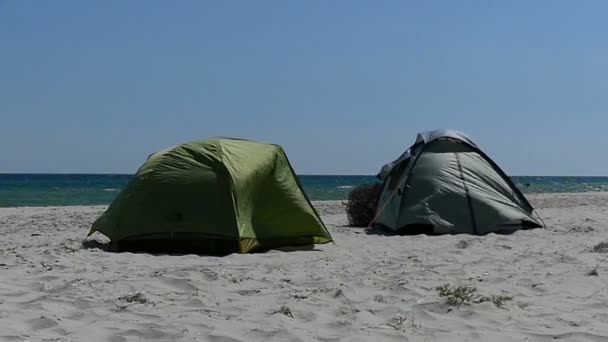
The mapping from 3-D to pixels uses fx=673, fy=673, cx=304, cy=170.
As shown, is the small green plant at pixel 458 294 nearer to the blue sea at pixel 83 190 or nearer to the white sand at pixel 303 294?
the white sand at pixel 303 294

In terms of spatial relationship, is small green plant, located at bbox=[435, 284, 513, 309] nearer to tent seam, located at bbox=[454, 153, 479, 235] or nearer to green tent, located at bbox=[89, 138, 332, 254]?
green tent, located at bbox=[89, 138, 332, 254]

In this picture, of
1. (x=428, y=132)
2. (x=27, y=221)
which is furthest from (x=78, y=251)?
(x=27, y=221)

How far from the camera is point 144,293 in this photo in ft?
18.5

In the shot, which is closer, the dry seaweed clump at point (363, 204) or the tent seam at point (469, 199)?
the tent seam at point (469, 199)

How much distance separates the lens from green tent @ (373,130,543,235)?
1110cm

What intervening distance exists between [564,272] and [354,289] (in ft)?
7.64

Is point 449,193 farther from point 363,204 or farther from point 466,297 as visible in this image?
point 466,297

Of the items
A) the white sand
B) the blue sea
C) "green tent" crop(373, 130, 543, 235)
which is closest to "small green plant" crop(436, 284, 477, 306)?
the white sand

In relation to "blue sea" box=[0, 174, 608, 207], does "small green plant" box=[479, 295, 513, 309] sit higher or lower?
higher

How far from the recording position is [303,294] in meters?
5.69

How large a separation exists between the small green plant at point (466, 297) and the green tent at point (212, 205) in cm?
351

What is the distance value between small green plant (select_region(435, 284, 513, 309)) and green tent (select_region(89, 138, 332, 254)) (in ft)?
11.5

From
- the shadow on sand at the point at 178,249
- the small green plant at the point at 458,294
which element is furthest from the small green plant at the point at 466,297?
the shadow on sand at the point at 178,249

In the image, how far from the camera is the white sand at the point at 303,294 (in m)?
4.57
